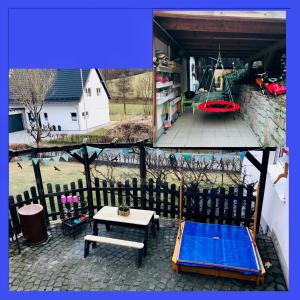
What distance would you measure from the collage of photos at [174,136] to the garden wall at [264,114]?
0.03 m

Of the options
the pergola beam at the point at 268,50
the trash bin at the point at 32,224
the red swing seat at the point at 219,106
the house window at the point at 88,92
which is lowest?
the trash bin at the point at 32,224

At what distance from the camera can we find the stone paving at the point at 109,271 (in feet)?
19.2

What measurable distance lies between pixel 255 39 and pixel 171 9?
5.14 ft

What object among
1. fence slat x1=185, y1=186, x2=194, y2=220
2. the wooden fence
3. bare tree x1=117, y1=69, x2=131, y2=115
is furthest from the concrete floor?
fence slat x1=185, y1=186, x2=194, y2=220

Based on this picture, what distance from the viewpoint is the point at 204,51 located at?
17.3 feet

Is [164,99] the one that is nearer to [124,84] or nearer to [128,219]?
[124,84]

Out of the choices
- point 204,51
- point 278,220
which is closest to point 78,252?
point 278,220

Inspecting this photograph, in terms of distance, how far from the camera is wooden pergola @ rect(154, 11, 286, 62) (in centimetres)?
465

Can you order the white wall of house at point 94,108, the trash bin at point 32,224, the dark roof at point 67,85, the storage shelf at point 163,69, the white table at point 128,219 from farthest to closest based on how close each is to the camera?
the trash bin at point 32,224, the white table at point 128,219, the white wall of house at point 94,108, the dark roof at point 67,85, the storage shelf at point 163,69

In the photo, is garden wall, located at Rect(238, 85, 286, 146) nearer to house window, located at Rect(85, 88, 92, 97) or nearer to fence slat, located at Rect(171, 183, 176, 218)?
fence slat, located at Rect(171, 183, 176, 218)

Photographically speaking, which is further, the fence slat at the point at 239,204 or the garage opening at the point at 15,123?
the fence slat at the point at 239,204

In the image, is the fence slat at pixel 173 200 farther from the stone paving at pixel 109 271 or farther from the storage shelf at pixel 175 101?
the storage shelf at pixel 175 101

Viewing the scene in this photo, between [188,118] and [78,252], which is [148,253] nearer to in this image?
[78,252]

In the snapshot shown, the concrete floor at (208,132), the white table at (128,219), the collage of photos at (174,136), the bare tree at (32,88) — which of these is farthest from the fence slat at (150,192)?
the bare tree at (32,88)
